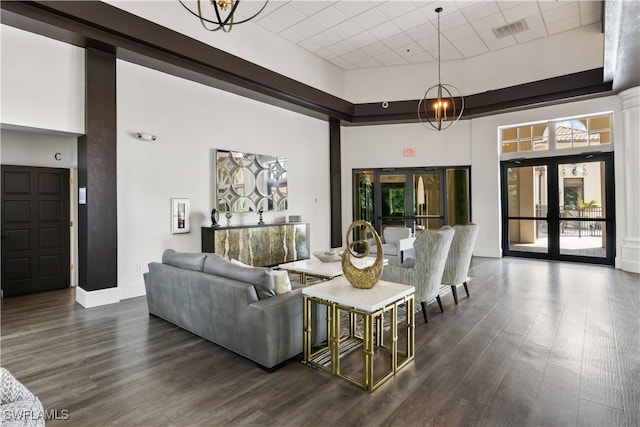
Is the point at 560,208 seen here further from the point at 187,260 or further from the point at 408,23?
the point at 187,260

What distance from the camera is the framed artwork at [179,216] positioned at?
17.8 ft

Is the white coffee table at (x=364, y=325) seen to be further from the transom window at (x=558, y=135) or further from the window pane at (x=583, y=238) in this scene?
the transom window at (x=558, y=135)

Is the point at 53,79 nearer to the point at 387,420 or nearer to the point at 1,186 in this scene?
the point at 1,186

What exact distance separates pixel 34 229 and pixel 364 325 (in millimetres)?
5459

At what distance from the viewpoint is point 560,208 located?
7.18 meters

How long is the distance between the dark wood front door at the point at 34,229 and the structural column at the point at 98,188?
123 cm

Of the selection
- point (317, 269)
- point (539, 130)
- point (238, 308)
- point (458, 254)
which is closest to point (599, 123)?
point (539, 130)

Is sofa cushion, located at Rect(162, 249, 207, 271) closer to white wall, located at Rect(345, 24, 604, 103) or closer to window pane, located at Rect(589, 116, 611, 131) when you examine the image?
white wall, located at Rect(345, 24, 604, 103)

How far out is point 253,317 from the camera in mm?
2623

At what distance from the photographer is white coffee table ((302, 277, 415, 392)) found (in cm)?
235

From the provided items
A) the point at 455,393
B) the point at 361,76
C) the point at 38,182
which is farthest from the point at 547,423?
the point at 361,76

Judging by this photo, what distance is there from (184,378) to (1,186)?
4482 mm

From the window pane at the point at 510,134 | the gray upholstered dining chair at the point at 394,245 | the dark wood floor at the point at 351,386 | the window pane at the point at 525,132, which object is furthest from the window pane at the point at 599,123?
the gray upholstered dining chair at the point at 394,245

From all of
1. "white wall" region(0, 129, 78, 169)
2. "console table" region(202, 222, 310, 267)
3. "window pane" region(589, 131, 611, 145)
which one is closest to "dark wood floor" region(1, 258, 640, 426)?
"console table" region(202, 222, 310, 267)
